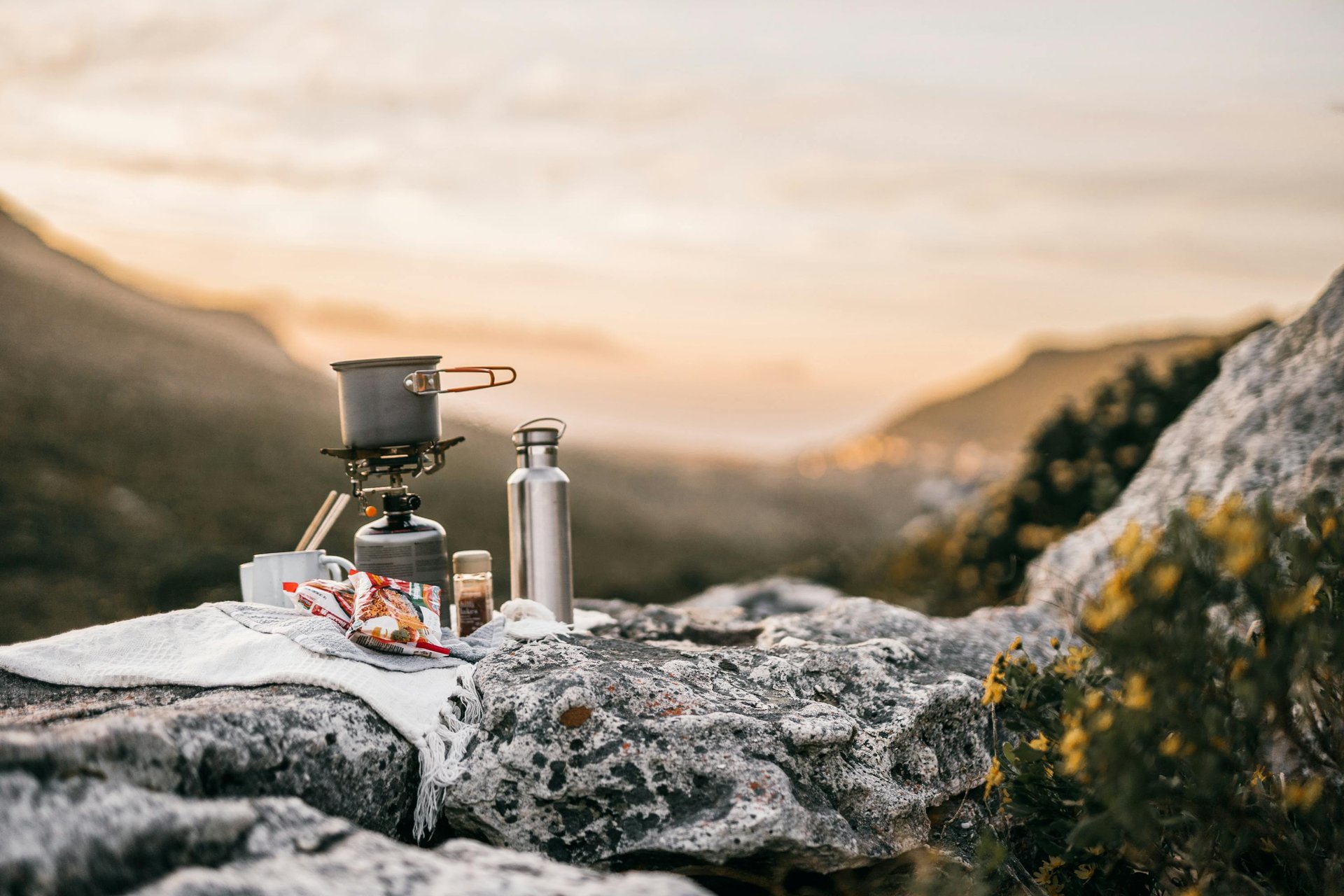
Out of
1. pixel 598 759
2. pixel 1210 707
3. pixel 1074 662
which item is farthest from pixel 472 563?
pixel 1210 707

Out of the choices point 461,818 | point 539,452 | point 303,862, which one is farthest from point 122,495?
point 303,862

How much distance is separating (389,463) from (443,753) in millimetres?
1268

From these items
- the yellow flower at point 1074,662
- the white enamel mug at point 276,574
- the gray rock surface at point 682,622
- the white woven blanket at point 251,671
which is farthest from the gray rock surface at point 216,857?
the gray rock surface at point 682,622

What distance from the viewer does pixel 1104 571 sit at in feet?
17.0

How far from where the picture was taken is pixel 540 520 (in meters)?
3.92

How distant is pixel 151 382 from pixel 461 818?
9.28 metres

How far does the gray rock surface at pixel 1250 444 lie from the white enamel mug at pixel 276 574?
10.3 ft

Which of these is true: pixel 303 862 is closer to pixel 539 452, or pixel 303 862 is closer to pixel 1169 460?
pixel 539 452

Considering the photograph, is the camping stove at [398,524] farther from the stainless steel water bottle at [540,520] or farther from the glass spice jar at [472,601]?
the stainless steel water bottle at [540,520]

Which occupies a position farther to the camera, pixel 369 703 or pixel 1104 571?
pixel 1104 571

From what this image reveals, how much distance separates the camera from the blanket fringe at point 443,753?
9.73 ft

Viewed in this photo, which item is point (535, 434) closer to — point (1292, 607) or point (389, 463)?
point (389, 463)

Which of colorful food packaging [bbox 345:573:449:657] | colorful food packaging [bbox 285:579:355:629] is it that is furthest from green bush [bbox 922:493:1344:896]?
colorful food packaging [bbox 285:579:355:629]

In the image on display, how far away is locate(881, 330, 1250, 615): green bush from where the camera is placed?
7219 millimetres
